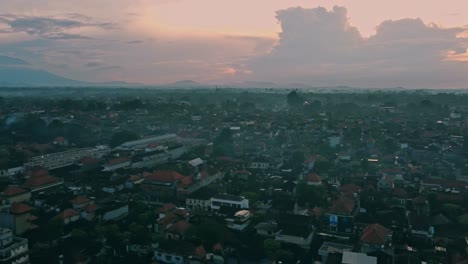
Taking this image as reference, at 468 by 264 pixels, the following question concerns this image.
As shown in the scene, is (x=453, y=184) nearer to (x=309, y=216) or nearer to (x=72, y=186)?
(x=309, y=216)

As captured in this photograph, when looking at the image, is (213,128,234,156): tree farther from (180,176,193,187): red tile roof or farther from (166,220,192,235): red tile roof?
(166,220,192,235): red tile roof

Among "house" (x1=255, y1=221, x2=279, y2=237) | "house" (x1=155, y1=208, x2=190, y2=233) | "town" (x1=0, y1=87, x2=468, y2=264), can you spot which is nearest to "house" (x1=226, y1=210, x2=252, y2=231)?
"town" (x1=0, y1=87, x2=468, y2=264)

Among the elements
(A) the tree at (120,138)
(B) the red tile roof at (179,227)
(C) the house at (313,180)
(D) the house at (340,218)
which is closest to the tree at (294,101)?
(A) the tree at (120,138)

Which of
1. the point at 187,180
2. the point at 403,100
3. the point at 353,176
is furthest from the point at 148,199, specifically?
the point at 403,100

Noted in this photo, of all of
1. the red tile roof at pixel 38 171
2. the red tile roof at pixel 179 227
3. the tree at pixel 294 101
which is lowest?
the red tile roof at pixel 179 227

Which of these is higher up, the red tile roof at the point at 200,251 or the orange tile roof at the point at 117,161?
the orange tile roof at the point at 117,161

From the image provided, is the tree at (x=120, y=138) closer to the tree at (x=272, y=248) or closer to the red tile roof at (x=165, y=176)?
the red tile roof at (x=165, y=176)

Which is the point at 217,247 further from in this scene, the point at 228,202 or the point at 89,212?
the point at 89,212
